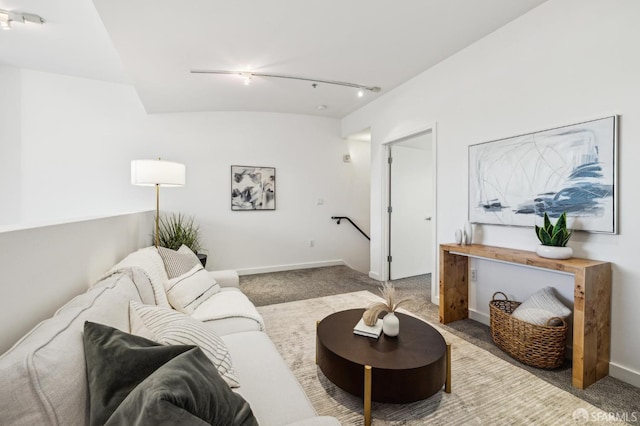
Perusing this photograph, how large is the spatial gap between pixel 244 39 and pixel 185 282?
89.6 inches

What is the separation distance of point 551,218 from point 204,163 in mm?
4506

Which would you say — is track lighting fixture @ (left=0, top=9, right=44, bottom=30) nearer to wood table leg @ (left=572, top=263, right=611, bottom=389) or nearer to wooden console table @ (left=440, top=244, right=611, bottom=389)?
wooden console table @ (left=440, top=244, right=611, bottom=389)

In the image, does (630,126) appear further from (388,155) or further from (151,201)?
(151,201)

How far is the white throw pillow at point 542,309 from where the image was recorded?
7.06 ft

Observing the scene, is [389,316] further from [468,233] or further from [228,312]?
[468,233]

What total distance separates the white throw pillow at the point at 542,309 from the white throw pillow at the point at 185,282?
246cm

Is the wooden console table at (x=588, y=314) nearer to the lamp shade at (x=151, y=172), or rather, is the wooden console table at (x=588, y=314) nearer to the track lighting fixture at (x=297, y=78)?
the track lighting fixture at (x=297, y=78)

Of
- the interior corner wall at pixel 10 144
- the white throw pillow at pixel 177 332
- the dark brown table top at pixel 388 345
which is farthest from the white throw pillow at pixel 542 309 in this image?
the interior corner wall at pixel 10 144

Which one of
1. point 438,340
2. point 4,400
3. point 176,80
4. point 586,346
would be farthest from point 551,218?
point 176,80

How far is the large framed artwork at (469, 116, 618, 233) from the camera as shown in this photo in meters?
2.03

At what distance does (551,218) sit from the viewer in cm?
233

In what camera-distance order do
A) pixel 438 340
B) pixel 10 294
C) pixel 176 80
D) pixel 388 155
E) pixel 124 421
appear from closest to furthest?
pixel 124 421, pixel 10 294, pixel 438 340, pixel 176 80, pixel 388 155

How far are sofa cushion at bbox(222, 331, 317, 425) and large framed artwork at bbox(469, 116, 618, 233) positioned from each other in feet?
7.65

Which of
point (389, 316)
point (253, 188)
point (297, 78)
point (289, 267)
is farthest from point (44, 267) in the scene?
point (289, 267)
